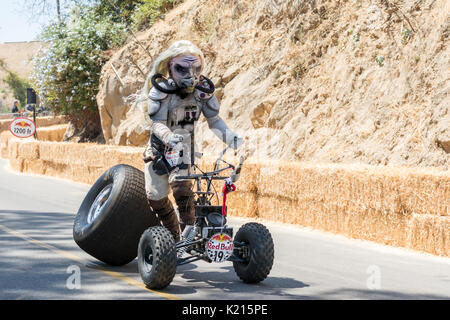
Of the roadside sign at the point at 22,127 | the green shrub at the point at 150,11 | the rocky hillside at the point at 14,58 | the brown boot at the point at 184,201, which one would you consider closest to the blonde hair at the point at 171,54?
the brown boot at the point at 184,201

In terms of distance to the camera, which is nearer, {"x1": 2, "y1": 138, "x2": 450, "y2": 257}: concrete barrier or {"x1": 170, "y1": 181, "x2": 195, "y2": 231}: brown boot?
{"x1": 170, "y1": 181, "x2": 195, "y2": 231}: brown boot

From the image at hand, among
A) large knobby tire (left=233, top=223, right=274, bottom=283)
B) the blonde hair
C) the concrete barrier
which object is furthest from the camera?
the concrete barrier

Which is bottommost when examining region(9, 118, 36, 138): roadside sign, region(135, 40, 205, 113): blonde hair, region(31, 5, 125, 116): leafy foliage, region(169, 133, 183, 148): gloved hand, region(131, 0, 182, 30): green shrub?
region(169, 133, 183, 148): gloved hand

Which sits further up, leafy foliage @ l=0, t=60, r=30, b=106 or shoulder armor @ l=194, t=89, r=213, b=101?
leafy foliage @ l=0, t=60, r=30, b=106

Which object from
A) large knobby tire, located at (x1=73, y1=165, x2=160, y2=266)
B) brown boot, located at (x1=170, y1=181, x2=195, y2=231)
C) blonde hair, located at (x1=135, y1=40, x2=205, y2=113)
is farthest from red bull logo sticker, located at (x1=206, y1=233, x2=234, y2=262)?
blonde hair, located at (x1=135, y1=40, x2=205, y2=113)

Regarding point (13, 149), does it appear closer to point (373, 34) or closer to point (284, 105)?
point (284, 105)

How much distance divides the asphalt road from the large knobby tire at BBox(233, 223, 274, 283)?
12 cm

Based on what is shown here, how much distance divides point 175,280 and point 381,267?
8.70 ft

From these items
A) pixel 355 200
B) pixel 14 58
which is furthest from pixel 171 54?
pixel 14 58

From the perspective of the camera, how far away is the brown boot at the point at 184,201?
669cm

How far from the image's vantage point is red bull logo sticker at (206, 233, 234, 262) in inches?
233

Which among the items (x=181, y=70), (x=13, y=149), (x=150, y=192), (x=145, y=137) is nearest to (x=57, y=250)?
(x=150, y=192)

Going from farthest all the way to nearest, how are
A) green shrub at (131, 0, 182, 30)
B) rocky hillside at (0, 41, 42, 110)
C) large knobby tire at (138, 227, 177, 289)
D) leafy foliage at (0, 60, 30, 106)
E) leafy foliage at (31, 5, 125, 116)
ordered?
1. rocky hillside at (0, 41, 42, 110)
2. leafy foliage at (0, 60, 30, 106)
3. leafy foliage at (31, 5, 125, 116)
4. green shrub at (131, 0, 182, 30)
5. large knobby tire at (138, 227, 177, 289)

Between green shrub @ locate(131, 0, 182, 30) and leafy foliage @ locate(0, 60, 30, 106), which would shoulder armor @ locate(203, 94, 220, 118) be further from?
leafy foliage @ locate(0, 60, 30, 106)
